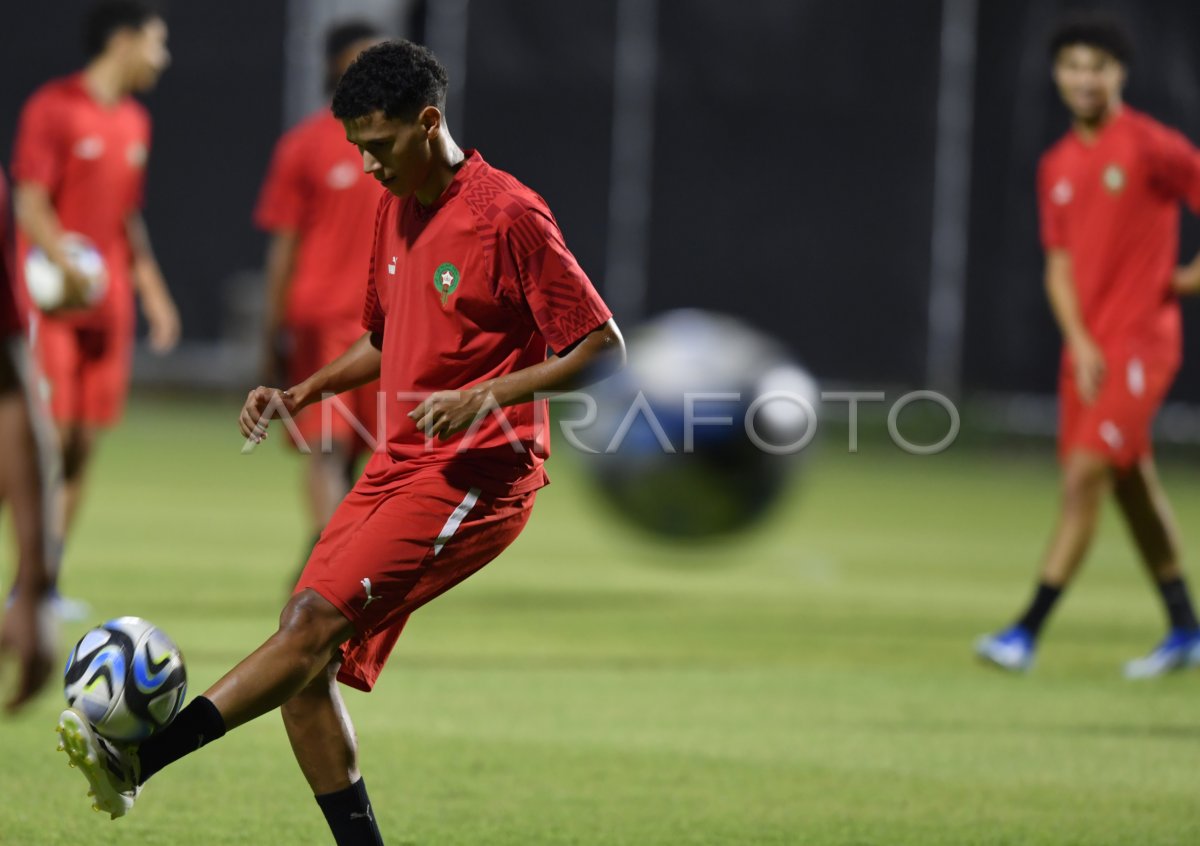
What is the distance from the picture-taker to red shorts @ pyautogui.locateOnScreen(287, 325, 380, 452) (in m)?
9.46

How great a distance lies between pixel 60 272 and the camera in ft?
30.6

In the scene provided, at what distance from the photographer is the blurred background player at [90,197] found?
9672 millimetres

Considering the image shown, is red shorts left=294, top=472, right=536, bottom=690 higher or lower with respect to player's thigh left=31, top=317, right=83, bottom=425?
higher

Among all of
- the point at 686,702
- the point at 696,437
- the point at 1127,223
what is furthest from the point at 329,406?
the point at 1127,223

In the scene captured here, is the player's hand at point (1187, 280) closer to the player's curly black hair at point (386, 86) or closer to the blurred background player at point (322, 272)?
the blurred background player at point (322, 272)

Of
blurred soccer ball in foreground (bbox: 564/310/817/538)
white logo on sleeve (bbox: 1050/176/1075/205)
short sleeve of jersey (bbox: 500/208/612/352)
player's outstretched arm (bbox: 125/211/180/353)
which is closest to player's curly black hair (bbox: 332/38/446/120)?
short sleeve of jersey (bbox: 500/208/612/352)

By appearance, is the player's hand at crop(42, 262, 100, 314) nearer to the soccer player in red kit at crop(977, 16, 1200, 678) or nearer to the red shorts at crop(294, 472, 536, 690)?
the soccer player in red kit at crop(977, 16, 1200, 678)

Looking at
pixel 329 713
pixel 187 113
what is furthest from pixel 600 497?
pixel 187 113

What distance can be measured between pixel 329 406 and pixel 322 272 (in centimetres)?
65

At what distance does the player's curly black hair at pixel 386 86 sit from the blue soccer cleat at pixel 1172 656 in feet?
16.5

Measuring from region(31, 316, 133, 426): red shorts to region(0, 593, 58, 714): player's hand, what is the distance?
627 centimetres

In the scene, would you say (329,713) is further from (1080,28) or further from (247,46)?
(247,46)

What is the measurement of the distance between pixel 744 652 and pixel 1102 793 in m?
2.82

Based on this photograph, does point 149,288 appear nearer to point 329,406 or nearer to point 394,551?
point 329,406
